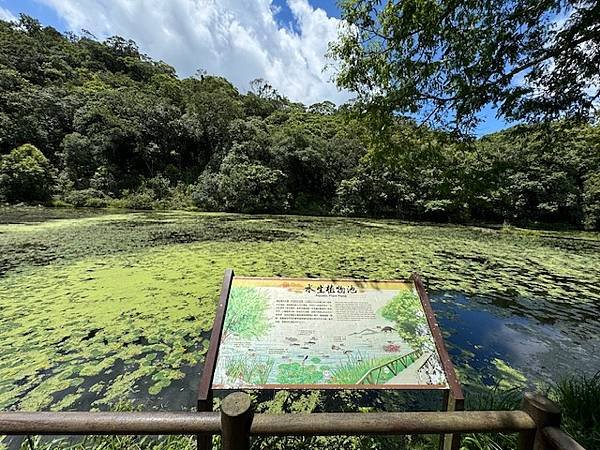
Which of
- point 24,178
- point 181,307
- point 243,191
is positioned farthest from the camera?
point 243,191

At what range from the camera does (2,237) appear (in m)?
6.86

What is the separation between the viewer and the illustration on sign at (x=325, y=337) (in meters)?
1.34

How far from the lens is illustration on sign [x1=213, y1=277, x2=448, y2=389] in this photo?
4.40ft

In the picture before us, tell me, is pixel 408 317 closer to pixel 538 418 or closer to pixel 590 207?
pixel 538 418

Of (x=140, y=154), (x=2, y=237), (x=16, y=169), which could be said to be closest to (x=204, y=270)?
(x=2, y=237)

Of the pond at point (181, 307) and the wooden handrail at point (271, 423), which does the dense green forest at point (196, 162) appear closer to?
the pond at point (181, 307)

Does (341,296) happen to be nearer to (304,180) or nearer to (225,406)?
(225,406)

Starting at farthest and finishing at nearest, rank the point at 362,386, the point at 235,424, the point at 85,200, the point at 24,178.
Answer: the point at 85,200
the point at 24,178
the point at 362,386
the point at 235,424

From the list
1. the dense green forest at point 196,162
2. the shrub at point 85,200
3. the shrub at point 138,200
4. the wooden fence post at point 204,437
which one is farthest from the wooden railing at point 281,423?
the shrub at point 85,200

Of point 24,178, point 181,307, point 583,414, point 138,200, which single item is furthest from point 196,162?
point 583,414

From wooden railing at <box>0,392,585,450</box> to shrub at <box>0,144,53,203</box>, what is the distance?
18590mm

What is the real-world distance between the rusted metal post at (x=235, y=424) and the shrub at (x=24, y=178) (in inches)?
742

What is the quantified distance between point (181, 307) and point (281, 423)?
9.73 ft

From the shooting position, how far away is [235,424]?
2.56ft
